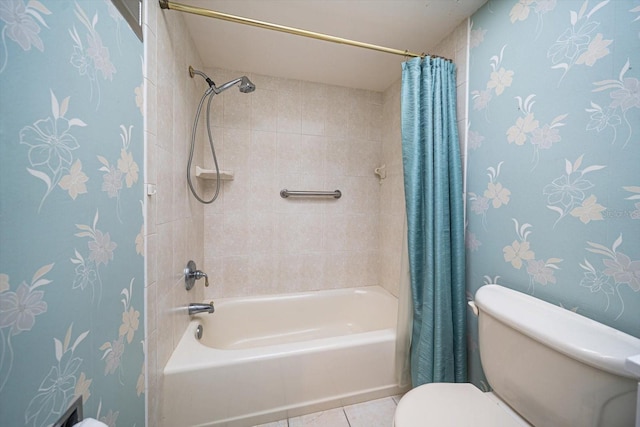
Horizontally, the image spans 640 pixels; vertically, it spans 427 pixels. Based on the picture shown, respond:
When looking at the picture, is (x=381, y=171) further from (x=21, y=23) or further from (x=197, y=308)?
(x=21, y=23)

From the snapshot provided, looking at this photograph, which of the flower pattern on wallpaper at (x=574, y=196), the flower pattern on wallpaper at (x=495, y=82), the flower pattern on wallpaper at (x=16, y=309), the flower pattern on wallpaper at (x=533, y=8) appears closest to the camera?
the flower pattern on wallpaper at (x=16, y=309)

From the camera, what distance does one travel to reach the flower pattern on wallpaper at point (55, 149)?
39cm

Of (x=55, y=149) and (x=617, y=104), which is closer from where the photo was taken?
(x=55, y=149)

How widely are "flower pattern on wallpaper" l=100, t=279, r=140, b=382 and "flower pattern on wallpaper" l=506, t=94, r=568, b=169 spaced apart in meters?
1.49

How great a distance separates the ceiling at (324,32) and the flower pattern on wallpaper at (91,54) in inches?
31.9

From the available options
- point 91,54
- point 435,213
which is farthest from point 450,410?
point 91,54

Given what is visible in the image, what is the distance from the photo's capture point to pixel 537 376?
670 mm

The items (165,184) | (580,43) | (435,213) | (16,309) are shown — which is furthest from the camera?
(435,213)

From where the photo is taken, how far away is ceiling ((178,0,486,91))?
3.53 ft

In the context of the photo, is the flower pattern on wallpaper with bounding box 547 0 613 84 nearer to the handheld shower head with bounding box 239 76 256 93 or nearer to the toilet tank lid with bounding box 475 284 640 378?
the toilet tank lid with bounding box 475 284 640 378

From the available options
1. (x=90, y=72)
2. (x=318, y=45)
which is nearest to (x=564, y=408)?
(x=90, y=72)

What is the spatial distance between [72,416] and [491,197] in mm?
1498

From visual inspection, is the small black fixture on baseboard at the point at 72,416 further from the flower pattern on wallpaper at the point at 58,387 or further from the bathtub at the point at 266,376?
the bathtub at the point at 266,376

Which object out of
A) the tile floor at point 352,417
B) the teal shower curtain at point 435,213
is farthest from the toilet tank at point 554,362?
the tile floor at point 352,417
